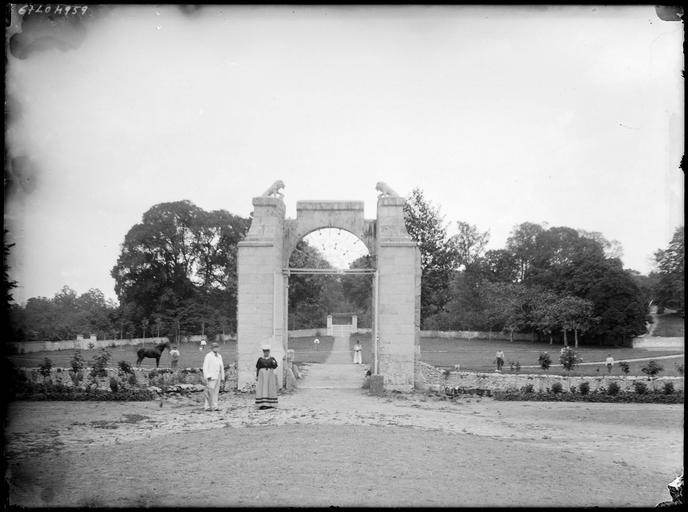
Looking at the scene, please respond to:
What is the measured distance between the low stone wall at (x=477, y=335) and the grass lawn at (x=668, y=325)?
34.3ft

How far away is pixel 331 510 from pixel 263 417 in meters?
7.19

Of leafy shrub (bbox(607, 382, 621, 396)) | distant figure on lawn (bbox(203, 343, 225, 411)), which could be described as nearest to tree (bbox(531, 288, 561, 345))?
leafy shrub (bbox(607, 382, 621, 396))

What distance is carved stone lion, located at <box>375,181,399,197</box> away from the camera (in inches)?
657

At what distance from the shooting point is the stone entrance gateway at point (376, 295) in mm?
15727

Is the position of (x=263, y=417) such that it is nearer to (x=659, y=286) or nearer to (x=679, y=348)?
(x=679, y=348)

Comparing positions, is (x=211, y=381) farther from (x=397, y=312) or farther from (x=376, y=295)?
(x=397, y=312)

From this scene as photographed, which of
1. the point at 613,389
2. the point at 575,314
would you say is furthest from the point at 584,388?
the point at 575,314

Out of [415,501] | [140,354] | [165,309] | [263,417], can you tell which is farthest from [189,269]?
[415,501]

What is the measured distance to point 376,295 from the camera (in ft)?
52.6

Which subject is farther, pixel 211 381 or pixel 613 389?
pixel 613 389

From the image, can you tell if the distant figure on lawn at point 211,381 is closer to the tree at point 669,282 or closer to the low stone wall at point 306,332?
the low stone wall at point 306,332

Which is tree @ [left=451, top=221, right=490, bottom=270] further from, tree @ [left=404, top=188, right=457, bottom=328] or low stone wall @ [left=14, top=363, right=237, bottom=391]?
low stone wall @ [left=14, top=363, right=237, bottom=391]

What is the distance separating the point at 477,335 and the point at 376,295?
39.3 m

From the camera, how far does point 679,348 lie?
38.4 m
